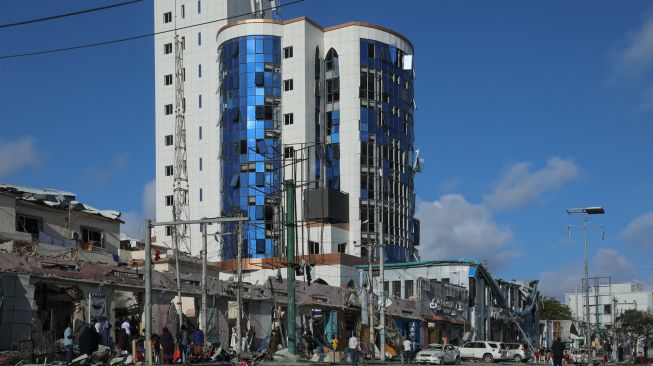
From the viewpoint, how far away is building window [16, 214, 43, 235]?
51062 mm

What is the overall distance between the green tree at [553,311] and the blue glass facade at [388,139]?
3974 cm

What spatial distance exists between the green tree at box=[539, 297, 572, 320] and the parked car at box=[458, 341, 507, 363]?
215 ft

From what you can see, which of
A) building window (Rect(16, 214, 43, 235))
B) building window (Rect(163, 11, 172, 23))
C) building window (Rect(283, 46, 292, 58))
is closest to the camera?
building window (Rect(16, 214, 43, 235))

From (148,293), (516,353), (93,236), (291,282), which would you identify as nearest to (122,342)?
(148,293)

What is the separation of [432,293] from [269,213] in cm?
2531

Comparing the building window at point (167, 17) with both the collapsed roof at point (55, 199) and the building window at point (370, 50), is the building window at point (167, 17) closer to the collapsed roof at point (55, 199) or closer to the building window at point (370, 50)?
the building window at point (370, 50)

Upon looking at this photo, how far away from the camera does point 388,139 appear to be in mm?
95750

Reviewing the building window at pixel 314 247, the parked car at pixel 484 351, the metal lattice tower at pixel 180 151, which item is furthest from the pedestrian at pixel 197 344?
the metal lattice tower at pixel 180 151

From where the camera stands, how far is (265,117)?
306ft

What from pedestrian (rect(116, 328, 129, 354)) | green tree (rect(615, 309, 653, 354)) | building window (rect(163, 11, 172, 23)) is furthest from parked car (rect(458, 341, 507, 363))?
building window (rect(163, 11, 172, 23))

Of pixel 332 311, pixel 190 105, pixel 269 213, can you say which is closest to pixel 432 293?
pixel 332 311

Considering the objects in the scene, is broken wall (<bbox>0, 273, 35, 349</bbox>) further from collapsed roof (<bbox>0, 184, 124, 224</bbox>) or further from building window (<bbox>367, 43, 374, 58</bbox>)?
building window (<bbox>367, 43, 374, 58</bbox>)

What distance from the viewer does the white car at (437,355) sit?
180 feet

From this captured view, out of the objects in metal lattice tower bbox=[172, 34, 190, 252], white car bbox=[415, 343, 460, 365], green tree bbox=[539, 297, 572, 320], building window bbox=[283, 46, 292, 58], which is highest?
building window bbox=[283, 46, 292, 58]
